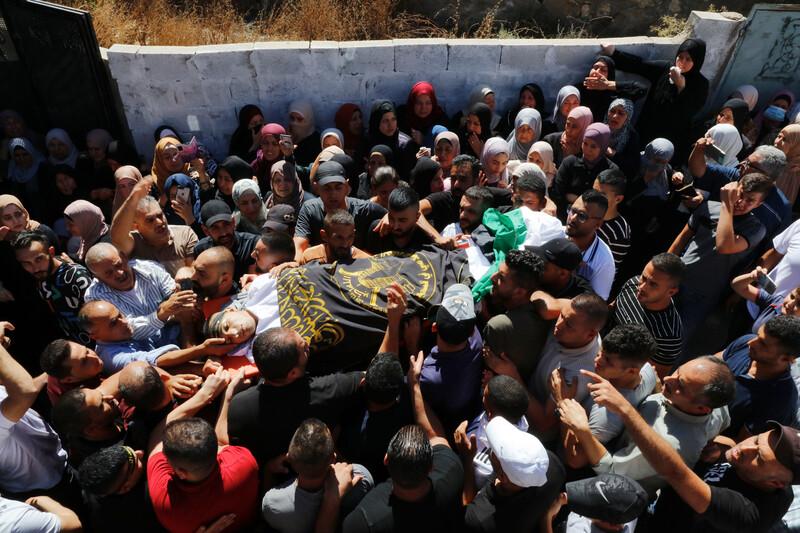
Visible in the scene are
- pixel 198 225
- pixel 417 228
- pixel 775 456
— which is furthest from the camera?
pixel 198 225

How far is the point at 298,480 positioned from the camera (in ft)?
8.34

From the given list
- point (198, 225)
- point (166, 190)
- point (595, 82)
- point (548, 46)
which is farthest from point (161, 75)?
point (595, 82)

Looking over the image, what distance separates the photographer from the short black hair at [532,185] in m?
4.15

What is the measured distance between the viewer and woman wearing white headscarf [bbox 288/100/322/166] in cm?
585

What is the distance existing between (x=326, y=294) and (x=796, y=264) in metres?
3.37

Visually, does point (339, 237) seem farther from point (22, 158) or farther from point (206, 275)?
point (22, 158)

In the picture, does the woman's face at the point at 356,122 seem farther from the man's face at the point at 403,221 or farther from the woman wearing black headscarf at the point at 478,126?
the man's face at the point at 403,221

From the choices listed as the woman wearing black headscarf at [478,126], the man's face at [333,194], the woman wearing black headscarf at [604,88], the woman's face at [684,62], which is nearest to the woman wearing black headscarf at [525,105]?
the woman wearing black headscarf at [478,126]

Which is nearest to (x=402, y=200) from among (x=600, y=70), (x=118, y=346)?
(x=118, y=346)

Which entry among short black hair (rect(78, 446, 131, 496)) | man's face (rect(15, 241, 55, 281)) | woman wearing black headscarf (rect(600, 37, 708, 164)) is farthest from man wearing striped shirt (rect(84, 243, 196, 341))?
woman wearing black headscarf (rect(600, 37, 708, 164))

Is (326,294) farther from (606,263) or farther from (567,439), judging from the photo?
(606,263)

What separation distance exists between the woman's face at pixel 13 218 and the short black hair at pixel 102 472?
2.70m

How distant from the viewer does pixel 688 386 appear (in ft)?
8.39

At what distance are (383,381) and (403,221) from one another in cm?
148
